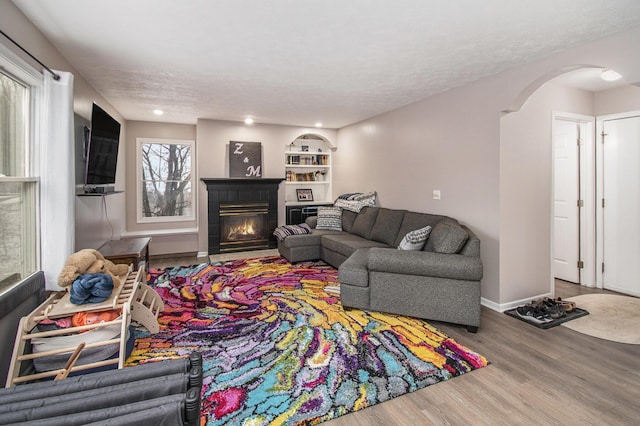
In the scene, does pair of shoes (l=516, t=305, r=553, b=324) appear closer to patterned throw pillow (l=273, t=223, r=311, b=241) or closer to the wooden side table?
patterned throw pillow (l=273, t=223, r=311, b=241)

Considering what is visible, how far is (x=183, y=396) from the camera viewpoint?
35.8 inches

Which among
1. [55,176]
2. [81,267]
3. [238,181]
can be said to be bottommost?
[81,267]

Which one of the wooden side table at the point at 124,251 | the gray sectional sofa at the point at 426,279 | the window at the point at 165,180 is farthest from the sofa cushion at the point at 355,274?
the window at the point at 165,180

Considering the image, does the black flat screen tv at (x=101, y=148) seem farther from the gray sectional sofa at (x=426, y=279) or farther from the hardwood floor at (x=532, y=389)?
the hardwood floor at (x=532, y=389)

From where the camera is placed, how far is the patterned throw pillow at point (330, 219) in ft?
19.0

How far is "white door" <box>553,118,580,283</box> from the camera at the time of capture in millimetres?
4223

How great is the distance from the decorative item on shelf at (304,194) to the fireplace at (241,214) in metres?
0.68

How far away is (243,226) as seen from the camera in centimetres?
622

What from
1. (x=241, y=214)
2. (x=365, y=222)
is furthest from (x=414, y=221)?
(x=241, y=214)

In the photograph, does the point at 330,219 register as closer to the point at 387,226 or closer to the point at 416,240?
the point at 387,226

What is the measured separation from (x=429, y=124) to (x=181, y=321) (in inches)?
147

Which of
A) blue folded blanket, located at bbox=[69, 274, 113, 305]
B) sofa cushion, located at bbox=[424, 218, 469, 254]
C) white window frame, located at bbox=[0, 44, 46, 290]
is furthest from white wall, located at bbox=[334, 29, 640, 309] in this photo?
white window frame, located at bbox=[0, 44, 46, 290]

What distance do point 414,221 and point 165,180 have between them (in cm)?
465

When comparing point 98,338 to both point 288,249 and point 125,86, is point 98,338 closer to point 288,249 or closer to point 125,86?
point 125,86
